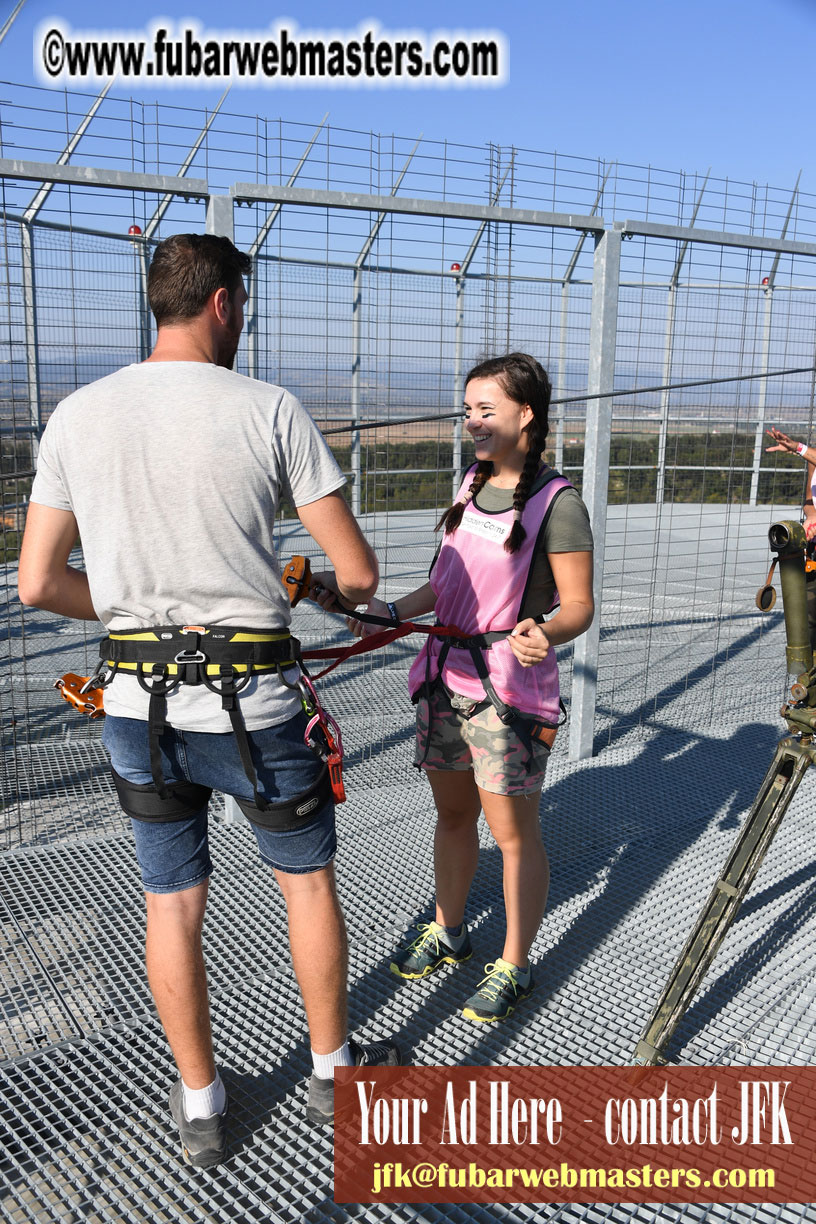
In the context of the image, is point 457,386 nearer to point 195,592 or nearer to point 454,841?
point 454,841

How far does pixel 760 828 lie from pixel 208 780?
1207 millimetres

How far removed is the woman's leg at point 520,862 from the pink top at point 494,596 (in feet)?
0.80

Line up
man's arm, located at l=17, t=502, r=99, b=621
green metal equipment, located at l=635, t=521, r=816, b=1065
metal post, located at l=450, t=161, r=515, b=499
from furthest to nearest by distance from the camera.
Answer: metal post, located at l=450, t=161, r=515, b=499, green metal equipment, located at l=635, t=521, r=816, b=1065, man's arm, located at l=17, t=502, r=99, b=621

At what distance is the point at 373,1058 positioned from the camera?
205cm

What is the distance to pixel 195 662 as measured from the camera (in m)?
1.65

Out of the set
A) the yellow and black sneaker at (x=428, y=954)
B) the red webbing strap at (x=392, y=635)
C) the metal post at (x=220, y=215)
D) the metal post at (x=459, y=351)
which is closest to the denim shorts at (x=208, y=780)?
the red webbing strap at (x=392, y=635)

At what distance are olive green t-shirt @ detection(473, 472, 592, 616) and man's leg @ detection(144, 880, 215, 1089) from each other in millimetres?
1065

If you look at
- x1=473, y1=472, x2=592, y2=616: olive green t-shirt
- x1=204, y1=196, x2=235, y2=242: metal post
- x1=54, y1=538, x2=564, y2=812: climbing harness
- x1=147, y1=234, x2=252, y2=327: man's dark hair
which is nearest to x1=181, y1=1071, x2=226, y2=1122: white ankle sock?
x1=54, y1=538, x2=564, y2=812: climbing harness

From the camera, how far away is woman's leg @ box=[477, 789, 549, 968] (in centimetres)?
226

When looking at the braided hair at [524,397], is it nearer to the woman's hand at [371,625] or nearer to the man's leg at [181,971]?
the woman's hand at [371,625]

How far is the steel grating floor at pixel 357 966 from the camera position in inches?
72.2

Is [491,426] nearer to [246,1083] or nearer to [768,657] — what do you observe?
[246,1083]

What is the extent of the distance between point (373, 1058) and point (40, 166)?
2.72 meters

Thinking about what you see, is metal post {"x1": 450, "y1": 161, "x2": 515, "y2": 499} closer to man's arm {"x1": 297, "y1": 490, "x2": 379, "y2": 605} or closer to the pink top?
the pink top
